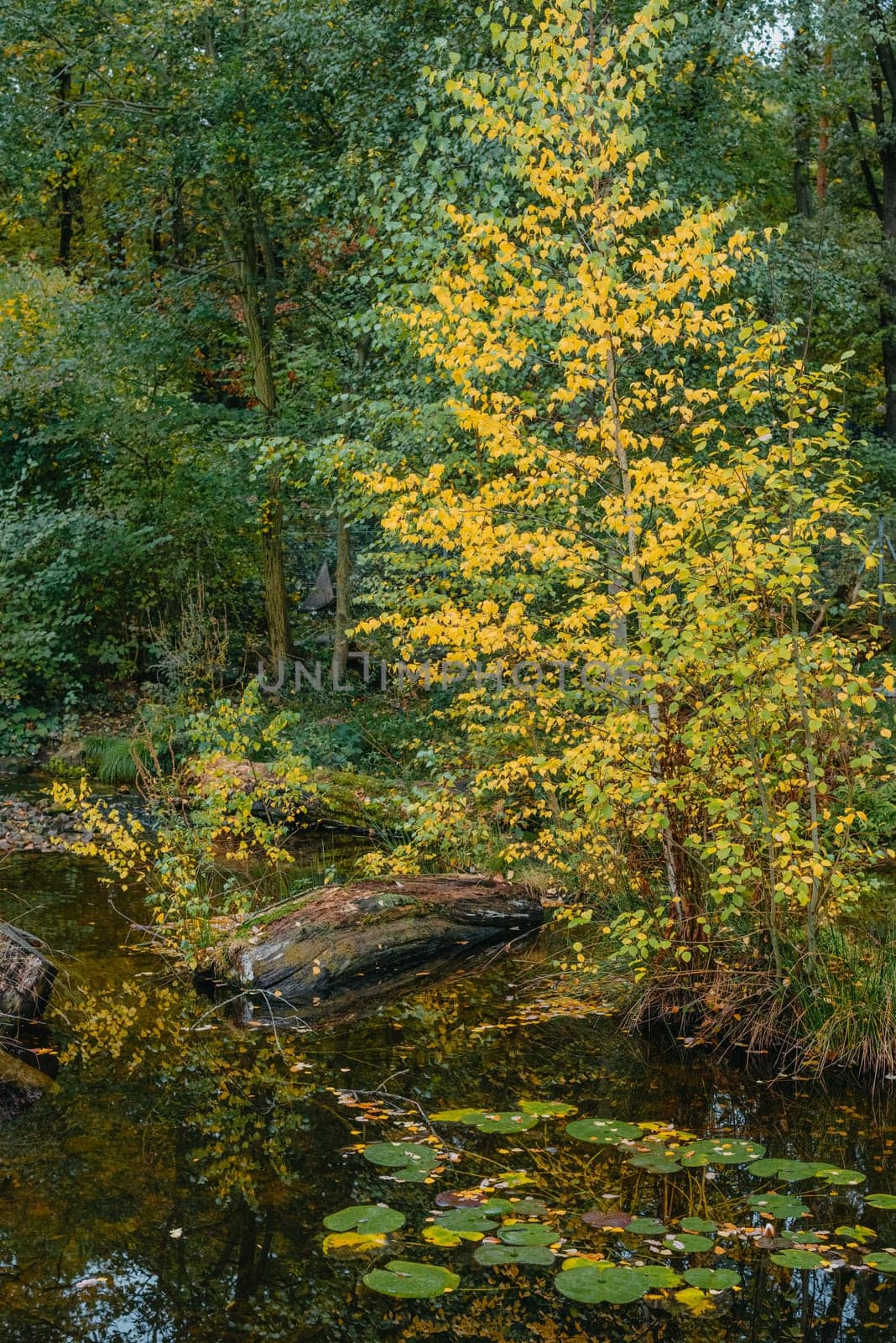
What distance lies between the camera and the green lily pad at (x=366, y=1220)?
3.69 meters

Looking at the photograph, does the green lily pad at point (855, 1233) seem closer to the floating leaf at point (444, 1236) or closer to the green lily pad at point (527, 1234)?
the green lily pad at point (527, 1234)

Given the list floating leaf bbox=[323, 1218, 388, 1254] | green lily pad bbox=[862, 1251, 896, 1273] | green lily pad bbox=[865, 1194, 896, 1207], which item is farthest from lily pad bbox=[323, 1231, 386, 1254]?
green lily pad bbox=[865, 1194, 896, 1207]

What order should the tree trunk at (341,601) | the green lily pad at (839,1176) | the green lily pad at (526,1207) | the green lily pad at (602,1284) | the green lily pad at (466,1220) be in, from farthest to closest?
the tree trunk at (341,601)
the green lily pad at (839,1176)
the green lily pad at (526,1207)
the green lily pad at (466,1220)
the green lily pad at (602,1284)

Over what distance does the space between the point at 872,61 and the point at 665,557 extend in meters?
15.0

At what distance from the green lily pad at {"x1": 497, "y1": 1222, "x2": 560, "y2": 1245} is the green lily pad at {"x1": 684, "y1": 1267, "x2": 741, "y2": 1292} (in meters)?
0.42

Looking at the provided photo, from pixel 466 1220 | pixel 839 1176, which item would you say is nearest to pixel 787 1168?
pixel 839 1176

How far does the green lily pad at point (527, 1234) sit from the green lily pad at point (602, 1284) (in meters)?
0.18

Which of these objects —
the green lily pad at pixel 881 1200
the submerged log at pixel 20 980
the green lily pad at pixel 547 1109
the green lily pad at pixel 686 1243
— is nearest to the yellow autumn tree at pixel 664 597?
the green lily pad at pixel 547 1109

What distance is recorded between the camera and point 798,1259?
3.48 metres

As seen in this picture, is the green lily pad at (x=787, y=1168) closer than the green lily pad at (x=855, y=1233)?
No

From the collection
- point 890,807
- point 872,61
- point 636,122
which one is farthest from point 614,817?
point 872,61

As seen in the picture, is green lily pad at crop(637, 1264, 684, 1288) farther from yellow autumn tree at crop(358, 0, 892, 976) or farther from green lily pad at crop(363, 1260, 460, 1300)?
yellow autumn tree at crop(358, 0, 892, 976)

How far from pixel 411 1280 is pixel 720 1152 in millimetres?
1370

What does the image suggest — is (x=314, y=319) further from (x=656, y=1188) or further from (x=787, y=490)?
(x=656, y=1188)
